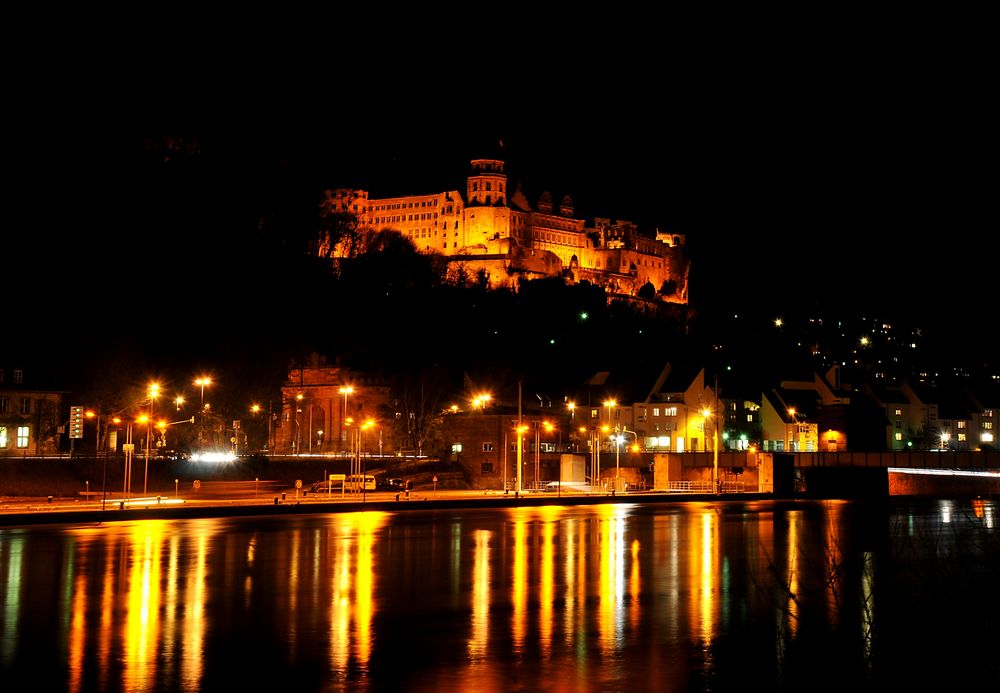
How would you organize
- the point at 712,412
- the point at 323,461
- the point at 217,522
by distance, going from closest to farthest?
the point at 217,522, the point at 323,461, the point at 712,412

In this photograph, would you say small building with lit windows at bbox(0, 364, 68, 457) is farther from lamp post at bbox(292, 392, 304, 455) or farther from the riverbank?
lamp post at bbox(292, 392, 304, 455)

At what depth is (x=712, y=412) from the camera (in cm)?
9488

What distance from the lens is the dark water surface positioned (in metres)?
18.5

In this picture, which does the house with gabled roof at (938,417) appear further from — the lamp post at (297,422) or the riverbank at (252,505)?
the lamp post at (297,422)

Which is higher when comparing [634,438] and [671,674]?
[634,438]

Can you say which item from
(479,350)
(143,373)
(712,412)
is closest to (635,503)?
(712,412)

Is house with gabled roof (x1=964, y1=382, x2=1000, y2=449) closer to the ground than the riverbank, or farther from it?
farther from it

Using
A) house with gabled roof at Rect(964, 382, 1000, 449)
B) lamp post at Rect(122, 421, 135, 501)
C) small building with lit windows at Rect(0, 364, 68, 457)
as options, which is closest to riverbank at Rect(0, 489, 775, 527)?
lamp post at Rect(122, 421, 135, 501)

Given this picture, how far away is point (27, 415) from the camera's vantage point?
7538cm

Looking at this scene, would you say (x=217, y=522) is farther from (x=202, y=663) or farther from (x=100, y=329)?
(x=100, y=329)

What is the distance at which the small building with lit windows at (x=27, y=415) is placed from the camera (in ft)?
244

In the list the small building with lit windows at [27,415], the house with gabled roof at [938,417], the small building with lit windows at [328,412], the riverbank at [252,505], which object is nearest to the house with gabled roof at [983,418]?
the house with gabled roof at [938,417]

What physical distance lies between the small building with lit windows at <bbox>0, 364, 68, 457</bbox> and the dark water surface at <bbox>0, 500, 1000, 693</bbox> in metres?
35.6

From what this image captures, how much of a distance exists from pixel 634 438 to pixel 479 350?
32.9 meters
